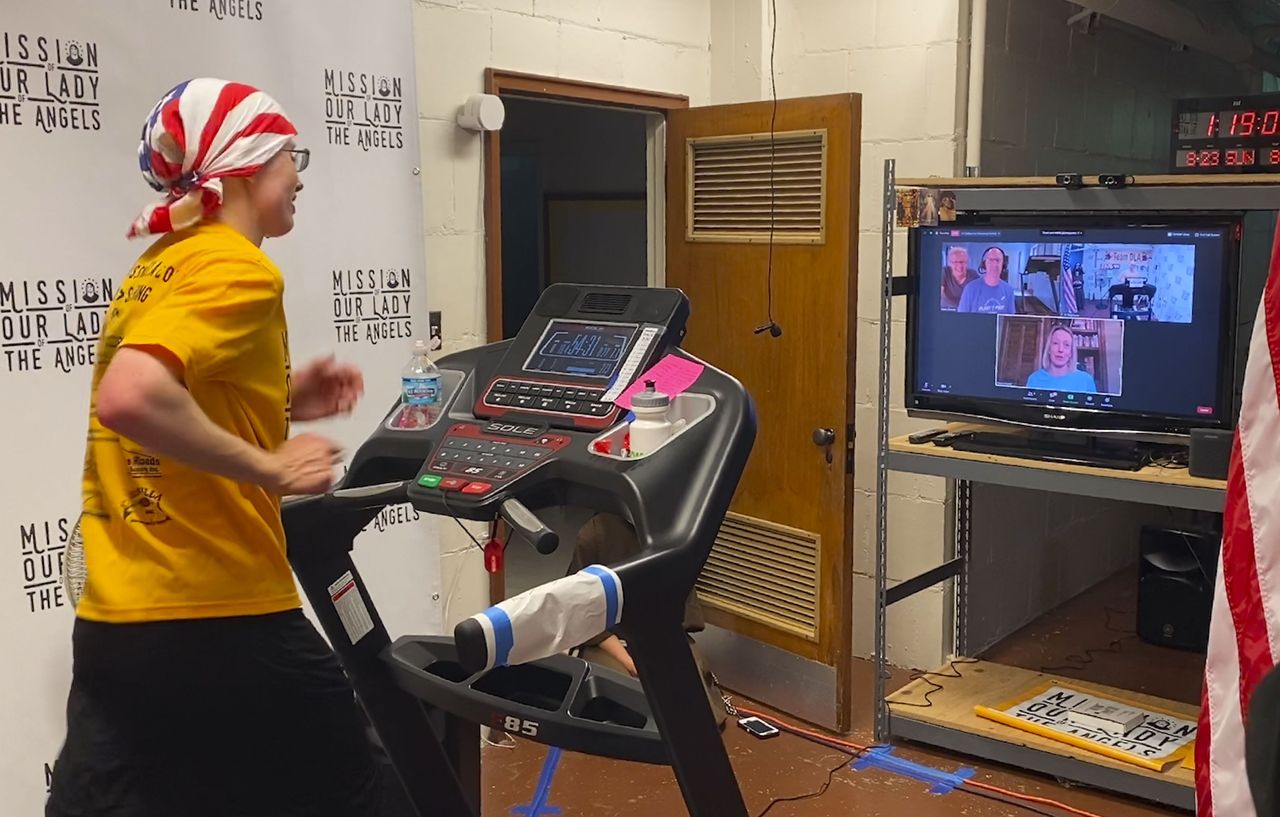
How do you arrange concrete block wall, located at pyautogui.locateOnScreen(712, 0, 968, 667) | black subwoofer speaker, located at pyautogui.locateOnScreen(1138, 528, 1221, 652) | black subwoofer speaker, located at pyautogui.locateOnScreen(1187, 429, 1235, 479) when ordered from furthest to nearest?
black subwoofer speaker, located at pyautogui.locateOnScreen(1138, 528, 1221, 652), concrete block wall, located at pyautogui.locateOnScreen(712, 0, 968, 667), black subwoofer speaker, located at pyautogui.locateOnScreen(1187, 429, 1235, 479)

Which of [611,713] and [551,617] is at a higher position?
[551,617]

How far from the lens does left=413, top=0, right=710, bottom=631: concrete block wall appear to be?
344 centimetres

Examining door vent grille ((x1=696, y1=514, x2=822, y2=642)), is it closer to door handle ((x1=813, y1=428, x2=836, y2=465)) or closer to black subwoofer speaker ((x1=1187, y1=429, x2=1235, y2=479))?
door handle ((x1=813, y1=428, x2=836, y2=465))

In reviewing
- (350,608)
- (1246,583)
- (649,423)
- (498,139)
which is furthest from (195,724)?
(498,139)

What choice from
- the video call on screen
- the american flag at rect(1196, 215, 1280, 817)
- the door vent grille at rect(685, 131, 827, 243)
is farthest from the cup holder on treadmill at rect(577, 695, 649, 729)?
the door vent grille at rect(685, 131, 827, 243)

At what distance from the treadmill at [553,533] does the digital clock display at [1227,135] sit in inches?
87.5

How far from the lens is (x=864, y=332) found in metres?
4.21

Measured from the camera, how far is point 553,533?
166 cm

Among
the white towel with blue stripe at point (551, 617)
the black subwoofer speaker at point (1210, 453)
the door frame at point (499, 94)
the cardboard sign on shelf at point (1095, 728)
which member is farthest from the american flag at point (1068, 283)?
the white towel with blue stripe at point (551, 617)

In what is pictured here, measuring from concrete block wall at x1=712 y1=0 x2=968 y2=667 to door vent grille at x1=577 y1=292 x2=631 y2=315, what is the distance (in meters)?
2.12

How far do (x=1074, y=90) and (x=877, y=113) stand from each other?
1069mm

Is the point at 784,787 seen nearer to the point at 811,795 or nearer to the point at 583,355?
the point at 811,795

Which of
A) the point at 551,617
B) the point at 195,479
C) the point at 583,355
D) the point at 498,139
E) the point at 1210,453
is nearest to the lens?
the point at 551,617

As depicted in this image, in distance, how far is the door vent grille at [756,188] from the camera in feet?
12.1
